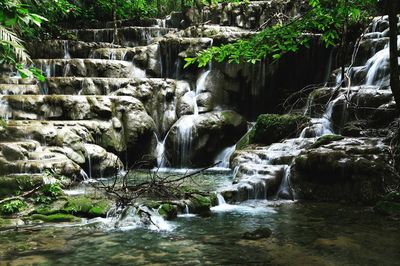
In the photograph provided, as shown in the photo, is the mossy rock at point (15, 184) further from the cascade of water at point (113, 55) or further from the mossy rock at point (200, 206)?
the cascade of water at point (113, 55)

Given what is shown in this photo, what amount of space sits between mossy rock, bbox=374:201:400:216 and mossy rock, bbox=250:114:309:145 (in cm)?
539

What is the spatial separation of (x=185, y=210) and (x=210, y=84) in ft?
34.4

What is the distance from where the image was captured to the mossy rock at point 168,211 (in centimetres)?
801

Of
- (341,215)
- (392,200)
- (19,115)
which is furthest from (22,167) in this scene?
(392,200)

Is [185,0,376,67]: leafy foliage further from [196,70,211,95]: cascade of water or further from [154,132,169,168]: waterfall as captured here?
[196,70,211,95]: cascade of water

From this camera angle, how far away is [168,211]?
809 centimetres

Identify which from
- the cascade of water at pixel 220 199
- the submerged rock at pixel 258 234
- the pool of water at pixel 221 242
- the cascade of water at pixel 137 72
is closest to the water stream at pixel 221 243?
the pool of water at pixel 221 242

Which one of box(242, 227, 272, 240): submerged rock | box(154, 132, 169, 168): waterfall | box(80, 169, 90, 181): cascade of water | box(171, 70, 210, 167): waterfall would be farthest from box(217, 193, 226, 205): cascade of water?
box(154, 132, 169, 168): waterfall

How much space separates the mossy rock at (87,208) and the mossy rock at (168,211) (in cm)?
120

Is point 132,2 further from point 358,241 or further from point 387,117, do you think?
point 358,241

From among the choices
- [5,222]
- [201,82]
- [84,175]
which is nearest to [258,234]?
[5,222]

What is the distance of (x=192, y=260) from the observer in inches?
222

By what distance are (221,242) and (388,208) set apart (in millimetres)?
3997

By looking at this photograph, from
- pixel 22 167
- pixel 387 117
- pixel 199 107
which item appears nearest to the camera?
pixel 22 167
